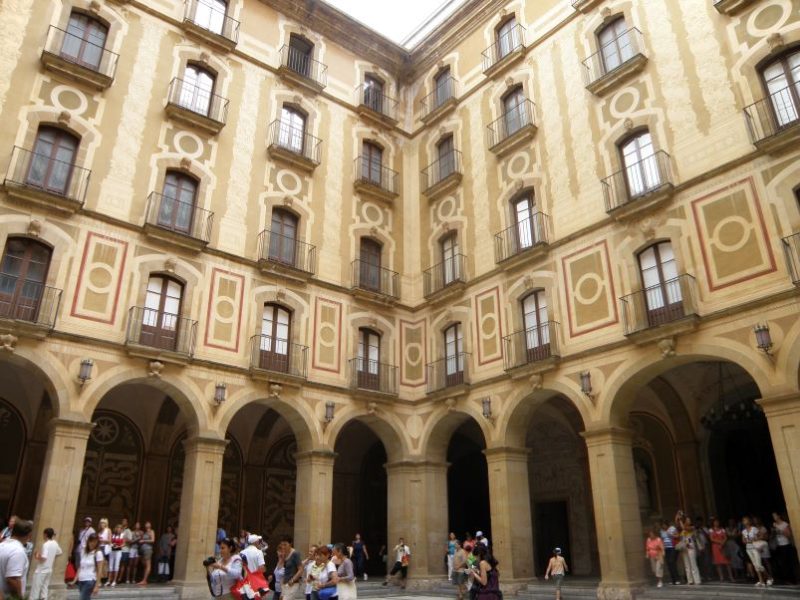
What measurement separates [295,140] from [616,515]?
15.5 metres

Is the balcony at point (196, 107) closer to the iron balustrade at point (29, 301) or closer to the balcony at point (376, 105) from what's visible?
the balcony at point (376, 105)

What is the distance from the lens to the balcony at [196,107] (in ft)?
63.6

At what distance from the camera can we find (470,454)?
990 inches

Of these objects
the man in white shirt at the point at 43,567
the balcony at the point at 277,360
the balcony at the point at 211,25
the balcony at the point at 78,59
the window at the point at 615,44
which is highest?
the balcony at the point at 211,25

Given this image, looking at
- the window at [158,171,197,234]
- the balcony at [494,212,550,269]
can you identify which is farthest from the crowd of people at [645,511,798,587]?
the window at [158,171,197,234]

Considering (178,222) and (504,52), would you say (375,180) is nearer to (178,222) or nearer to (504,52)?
(504,52)

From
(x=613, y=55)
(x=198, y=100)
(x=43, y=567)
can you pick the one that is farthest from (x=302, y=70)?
(x=43, y=567)

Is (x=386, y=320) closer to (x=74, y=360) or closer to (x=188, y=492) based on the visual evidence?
(x=188, y=492)

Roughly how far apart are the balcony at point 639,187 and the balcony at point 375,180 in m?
8.60

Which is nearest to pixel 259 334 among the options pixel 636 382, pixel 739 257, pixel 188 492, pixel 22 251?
pixel 188 492

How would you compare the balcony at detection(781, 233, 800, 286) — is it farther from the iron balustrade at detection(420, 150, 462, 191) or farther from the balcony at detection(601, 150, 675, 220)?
the iron balustrade at detection(420, 150, 462, 191)

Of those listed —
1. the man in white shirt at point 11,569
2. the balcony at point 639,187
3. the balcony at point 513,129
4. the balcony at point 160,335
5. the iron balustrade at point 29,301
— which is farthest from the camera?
the balcony at point 513,129

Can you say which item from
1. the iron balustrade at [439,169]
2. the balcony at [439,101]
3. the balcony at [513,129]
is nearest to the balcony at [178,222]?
the iron balustrade at [439,169]

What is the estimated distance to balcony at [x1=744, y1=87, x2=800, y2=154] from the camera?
1400 cm
